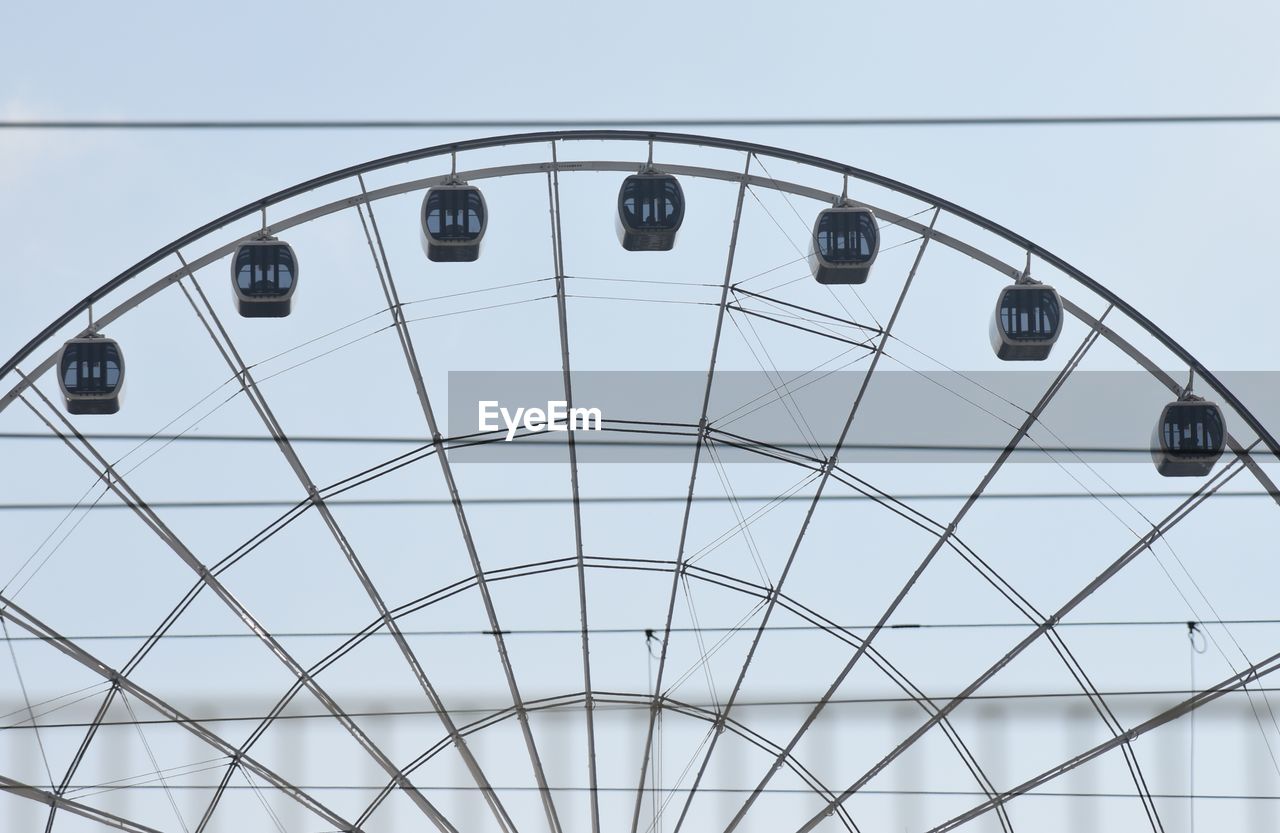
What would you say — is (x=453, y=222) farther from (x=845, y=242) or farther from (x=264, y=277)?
(x=845, y=242)

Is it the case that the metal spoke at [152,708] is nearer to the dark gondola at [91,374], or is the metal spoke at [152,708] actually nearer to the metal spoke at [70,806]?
the metal spoke at [70,806]

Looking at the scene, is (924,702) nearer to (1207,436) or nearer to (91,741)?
(1207,436)

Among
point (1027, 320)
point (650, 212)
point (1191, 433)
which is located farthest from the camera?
point (1191, 433)

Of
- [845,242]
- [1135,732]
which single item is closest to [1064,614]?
[1135,732]

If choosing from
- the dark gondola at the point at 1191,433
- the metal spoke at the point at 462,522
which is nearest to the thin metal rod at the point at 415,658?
the metal spoke at the point at 462,522

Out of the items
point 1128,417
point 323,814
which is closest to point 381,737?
point 323,814

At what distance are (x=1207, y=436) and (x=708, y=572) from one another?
963 cm

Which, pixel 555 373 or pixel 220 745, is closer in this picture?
pixel 220 745

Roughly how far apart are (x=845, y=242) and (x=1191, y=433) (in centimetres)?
729

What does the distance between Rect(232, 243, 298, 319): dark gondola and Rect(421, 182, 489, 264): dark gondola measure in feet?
7.96

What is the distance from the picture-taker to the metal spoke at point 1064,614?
3219cm

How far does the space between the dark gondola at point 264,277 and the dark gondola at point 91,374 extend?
8.53 feet

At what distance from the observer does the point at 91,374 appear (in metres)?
31.0

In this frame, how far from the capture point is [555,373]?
112 ft
